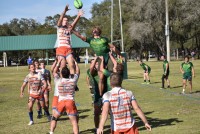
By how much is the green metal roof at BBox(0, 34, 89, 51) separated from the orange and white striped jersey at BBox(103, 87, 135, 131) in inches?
3064

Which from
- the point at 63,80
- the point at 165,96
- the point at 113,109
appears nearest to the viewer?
the point at 113,109

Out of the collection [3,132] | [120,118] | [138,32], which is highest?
[138,32]

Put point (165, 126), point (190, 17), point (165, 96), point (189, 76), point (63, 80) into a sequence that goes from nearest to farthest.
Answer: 1. point (63, 80)
2. point (165, 126)
3. point (165, 96)
4. point (189, 76)
5. point (190, 17)

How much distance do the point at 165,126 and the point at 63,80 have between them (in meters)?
3.81

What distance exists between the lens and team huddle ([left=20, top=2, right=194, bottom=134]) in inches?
247

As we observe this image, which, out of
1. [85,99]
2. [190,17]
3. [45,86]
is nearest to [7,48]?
[190,17]

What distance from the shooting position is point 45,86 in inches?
489

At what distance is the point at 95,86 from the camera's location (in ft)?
33.8

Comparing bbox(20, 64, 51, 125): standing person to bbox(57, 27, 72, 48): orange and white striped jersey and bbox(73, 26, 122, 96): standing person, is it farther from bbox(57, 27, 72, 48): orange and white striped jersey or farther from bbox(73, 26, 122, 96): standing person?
bbox(73, 26, 122, 96): standing person

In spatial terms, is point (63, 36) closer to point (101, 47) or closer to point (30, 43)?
point (101, 47)

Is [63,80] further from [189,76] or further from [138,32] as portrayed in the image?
[138,32]

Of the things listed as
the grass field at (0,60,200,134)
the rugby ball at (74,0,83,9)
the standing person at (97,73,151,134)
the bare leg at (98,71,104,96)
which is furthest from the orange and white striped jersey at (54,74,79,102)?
the rugby ball at (74,0,83,9)

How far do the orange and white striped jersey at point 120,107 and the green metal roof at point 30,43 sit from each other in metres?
77.8

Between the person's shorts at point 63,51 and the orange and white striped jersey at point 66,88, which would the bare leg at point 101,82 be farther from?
the person's shorts at point 63,51
